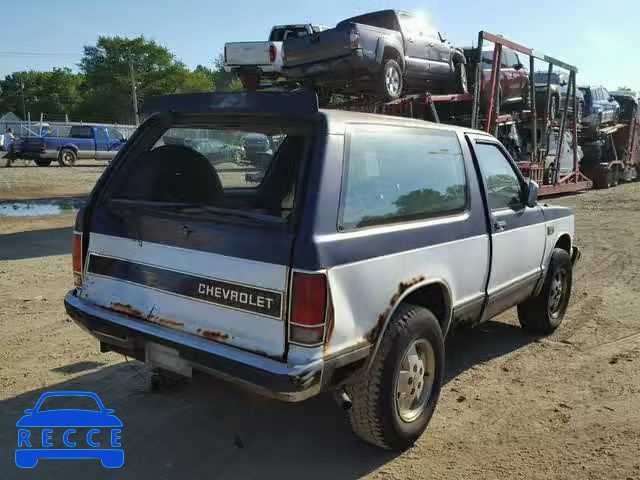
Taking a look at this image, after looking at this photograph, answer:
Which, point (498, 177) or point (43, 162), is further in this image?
point (43, 162)

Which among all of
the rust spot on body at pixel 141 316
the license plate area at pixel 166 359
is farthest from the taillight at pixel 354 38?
the license plate area at pixel 166 359

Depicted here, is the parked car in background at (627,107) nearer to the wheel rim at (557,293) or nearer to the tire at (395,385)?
the wheel rim at (557,293)

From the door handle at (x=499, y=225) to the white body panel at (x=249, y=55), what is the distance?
7271 mm

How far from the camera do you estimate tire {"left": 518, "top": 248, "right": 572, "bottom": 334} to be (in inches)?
204

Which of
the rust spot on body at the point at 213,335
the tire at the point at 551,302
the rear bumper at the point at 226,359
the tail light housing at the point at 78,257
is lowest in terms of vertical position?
the tire at the point at 551,302

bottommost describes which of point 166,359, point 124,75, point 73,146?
point 166,359

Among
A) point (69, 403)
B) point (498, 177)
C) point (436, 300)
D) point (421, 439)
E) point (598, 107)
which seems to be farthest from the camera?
point (598, 107)

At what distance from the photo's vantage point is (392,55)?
9.45m

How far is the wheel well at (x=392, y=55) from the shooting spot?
926cm

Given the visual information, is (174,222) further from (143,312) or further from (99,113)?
(99,113)

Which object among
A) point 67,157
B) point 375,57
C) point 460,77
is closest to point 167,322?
point 375,57

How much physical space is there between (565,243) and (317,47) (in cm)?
510

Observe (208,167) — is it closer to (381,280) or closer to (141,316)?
(141,316)

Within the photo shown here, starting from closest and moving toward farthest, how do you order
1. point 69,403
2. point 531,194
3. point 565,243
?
1. point 69,403
2. point 531,194
3. point 565,243
